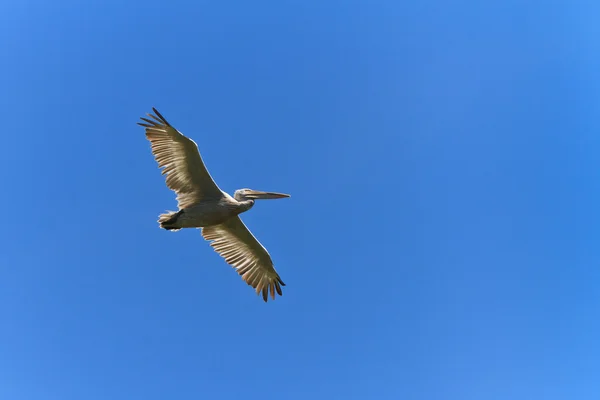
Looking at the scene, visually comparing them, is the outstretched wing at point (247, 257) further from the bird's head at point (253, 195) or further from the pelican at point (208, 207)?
the bird's head at point (253, 195)

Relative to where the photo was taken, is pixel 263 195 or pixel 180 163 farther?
pixel 263 195

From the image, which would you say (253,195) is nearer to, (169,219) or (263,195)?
(263,195)

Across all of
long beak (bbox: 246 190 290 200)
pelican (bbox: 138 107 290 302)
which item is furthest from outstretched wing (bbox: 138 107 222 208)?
long beak (bbox: 246 190 290 200)

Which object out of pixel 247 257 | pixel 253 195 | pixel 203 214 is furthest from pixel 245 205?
pixel 247 257

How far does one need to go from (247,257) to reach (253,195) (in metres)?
1.83

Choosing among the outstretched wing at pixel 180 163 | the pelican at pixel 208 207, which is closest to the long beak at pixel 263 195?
the pelican at pixel 208 207

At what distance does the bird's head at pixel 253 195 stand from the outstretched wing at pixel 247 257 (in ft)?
3.43

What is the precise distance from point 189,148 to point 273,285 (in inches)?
177

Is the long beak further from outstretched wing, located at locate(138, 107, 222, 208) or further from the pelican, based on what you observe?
outstretched wing, located at locate(138, 107, 222, 208)

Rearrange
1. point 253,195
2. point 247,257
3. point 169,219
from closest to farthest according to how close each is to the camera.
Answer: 1. point 169,219
2. point 253,195
3. point 247,257

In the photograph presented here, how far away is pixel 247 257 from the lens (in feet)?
54.0

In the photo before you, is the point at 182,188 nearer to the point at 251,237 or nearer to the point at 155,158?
the point at 155,158

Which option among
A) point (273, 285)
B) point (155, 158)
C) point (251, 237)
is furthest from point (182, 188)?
point (273, 285)

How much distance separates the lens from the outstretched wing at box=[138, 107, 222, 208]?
14484 mm
